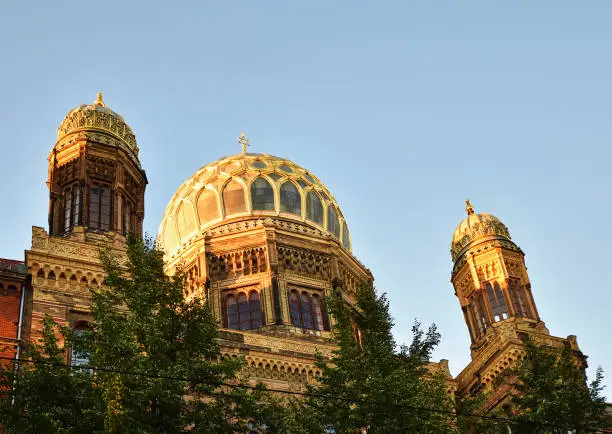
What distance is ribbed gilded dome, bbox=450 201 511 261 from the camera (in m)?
42.8

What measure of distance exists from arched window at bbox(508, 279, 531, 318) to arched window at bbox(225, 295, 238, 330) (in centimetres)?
1301

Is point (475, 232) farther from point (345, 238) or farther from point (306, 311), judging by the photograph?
point (306, 311)

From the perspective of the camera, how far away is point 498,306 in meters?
40.7

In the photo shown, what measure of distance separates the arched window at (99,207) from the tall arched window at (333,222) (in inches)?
506

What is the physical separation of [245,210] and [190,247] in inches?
125

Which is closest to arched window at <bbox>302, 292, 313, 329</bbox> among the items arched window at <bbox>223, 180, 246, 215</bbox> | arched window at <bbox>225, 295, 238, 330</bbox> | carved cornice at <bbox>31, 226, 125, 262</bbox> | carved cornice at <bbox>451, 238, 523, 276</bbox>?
arched window at <bbox>225, 295, 238, 330</bbox>

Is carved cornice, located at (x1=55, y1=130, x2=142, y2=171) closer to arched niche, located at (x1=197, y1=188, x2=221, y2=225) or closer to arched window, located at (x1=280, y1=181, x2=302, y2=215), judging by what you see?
arched niche, located at (x1=197, y1=188, x2=221, y2=225)

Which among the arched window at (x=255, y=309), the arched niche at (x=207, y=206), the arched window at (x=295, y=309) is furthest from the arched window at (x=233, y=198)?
the arched window at (x=295, y=309)

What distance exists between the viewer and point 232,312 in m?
36.9

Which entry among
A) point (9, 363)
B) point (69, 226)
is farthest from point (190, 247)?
point (9, 363)

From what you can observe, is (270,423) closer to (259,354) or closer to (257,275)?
(259,354)

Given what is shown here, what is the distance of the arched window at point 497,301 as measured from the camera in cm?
4034

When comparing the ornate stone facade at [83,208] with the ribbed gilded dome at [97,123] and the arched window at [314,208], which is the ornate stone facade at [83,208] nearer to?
the ribbed gilded dome at [97,123]

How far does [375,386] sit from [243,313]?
17.7 metres
